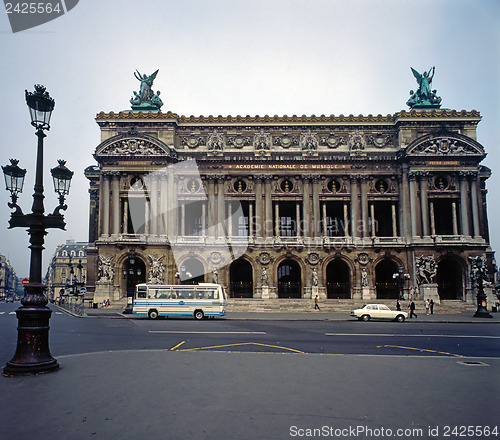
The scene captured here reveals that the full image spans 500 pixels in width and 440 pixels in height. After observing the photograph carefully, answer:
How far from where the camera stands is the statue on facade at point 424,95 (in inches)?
2317

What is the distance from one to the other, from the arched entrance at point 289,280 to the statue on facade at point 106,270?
20.0 m

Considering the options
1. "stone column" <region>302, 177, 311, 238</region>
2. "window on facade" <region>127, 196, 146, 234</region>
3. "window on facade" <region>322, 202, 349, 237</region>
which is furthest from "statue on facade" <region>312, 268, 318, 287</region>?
"window on facade" <region>127, 196, 146, 234</region>

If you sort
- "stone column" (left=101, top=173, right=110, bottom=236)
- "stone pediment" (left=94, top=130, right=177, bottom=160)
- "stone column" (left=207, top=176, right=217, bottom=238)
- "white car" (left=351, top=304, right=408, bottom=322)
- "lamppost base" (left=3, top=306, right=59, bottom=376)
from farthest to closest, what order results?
"stone column" (left=207, top=176, right=217, bottom=238)
"stone pediment" (left=94, top=130, right=177, bottom=160)
"stone column" (left=101, top=173, right=110, bottom=236)
"white car" (left=351, top=304, right=408, bottom=322)
"lamppost base" (left=3, top=306, right=59, bottom=376)

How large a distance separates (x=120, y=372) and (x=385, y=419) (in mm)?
6839

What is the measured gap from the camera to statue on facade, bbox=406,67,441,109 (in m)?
58.8

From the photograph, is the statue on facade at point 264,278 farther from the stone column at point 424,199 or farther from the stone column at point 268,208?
the stone column at point 424,199

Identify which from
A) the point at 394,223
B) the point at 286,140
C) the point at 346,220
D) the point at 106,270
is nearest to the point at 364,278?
the point at 346,220

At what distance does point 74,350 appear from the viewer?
642 inches

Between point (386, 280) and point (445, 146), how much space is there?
17.6 meters

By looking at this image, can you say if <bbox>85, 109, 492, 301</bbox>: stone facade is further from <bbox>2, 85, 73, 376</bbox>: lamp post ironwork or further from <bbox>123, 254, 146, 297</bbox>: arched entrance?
<bbox>2, 85, 73, 376</bbox>: lamp post ironwork

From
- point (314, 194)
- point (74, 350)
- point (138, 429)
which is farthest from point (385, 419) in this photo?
point (314, 194)

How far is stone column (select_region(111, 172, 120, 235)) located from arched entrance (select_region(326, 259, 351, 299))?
26.4m

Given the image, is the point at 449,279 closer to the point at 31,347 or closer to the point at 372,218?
the point at 372,218
